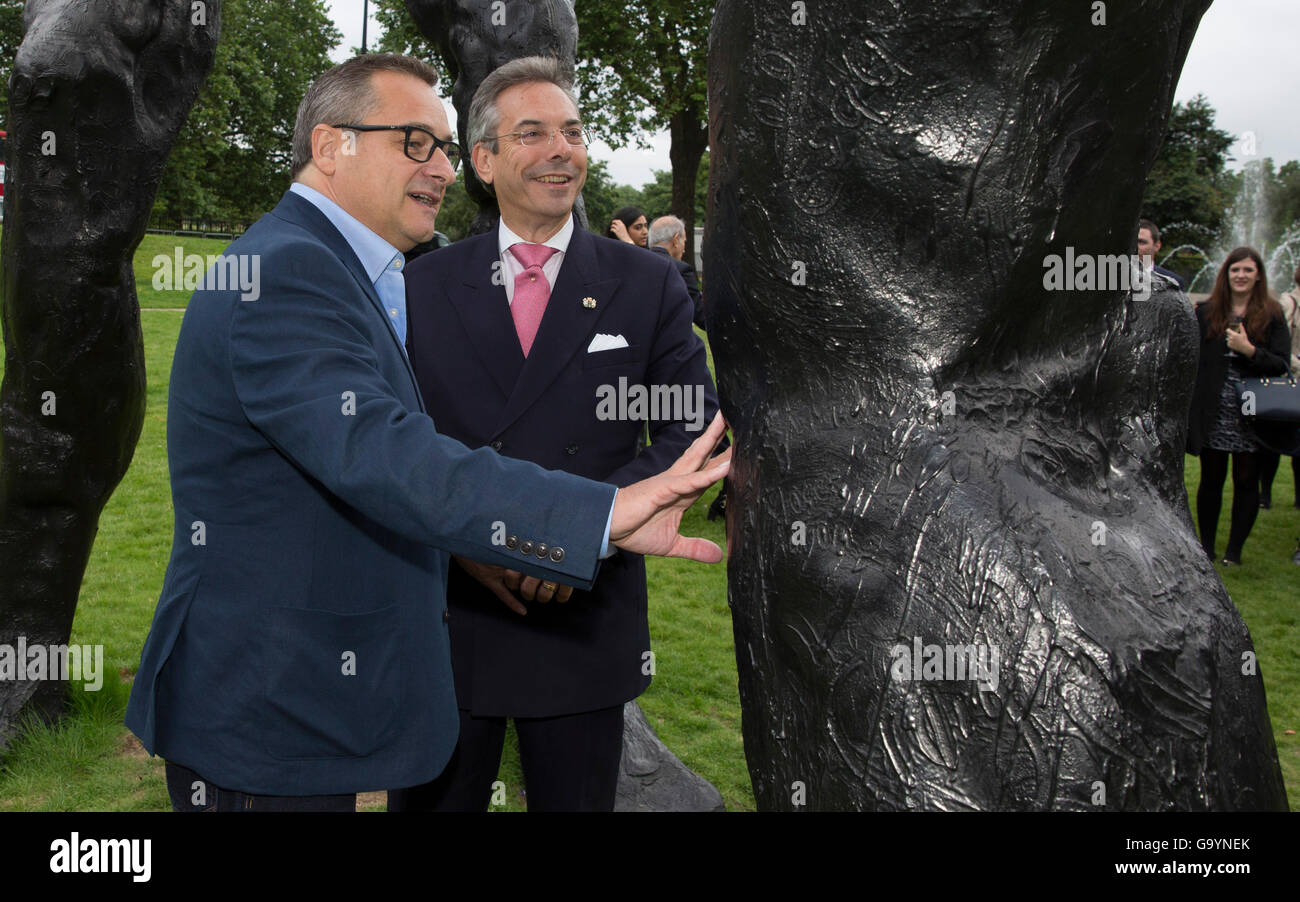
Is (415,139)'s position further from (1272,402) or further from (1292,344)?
(1292,344)

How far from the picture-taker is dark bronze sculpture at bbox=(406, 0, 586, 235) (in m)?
3.79

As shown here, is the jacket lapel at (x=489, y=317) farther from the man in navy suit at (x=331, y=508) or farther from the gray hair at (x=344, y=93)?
the gray hair at (x=344, y=93)

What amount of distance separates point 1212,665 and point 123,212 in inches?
130

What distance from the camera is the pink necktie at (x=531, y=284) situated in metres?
3.11

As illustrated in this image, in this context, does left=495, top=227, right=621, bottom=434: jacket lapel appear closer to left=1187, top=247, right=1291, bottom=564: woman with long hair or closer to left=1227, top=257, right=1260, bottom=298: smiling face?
left=1187, top=247, right=1291, bottom=564: woman with long hair

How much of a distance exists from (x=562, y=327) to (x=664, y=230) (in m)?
6.43

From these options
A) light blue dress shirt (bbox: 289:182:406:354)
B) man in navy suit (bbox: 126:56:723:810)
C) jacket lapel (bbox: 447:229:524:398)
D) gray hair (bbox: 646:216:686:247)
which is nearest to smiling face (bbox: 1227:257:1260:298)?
gray hair (bbox: 646:216:686:247)

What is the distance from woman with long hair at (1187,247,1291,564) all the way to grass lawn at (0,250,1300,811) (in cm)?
79

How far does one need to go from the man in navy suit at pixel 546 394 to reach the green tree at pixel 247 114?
33.8 meters

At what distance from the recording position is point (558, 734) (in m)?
3.05

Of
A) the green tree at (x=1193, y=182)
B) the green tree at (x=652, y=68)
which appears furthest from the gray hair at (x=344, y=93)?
the green tree at (x=1193, y=182)

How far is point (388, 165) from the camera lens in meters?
2.41
